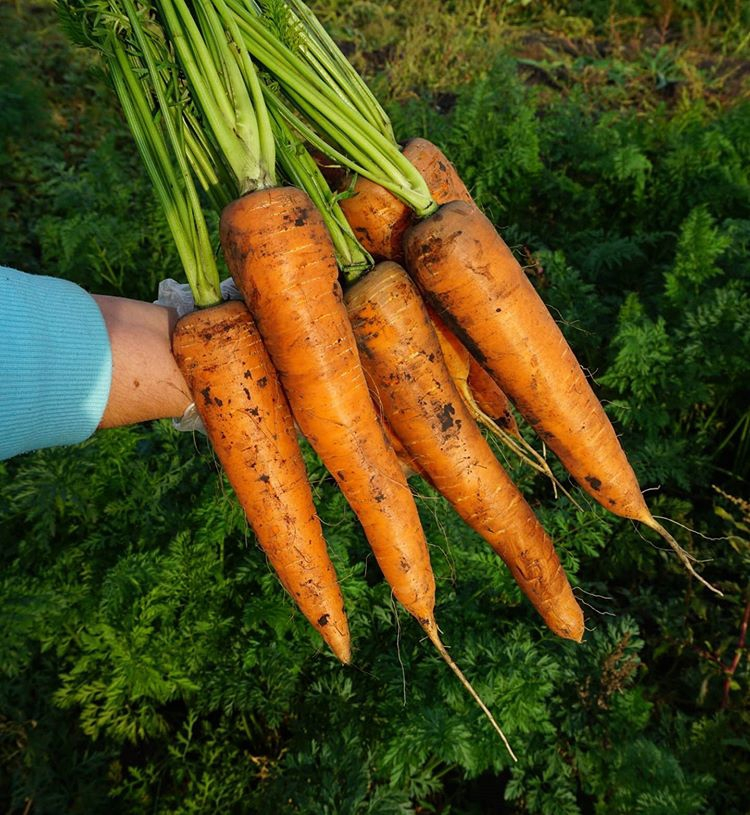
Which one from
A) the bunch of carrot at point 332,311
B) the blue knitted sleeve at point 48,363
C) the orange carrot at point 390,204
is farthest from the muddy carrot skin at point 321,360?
the blue knitted sleeve at point 48,363

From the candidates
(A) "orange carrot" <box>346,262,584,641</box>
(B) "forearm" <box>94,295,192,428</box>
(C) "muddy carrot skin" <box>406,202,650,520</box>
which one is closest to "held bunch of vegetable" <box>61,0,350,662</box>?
(B) "forearm" <box>94,295,192,428</box>

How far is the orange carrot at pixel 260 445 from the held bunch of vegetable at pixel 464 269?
0.51 meters

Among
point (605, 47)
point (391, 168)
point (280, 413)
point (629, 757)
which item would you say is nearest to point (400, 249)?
point (391, 168)

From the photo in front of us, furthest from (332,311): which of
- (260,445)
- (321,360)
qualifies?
(260,445)

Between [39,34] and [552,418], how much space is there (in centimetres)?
666

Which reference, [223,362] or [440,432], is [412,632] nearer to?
[440,432]

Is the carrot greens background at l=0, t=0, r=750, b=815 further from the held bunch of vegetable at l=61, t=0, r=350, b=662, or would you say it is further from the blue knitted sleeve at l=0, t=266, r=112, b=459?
the blue knitted sleeve at l=0, t=266, r=112, b=459

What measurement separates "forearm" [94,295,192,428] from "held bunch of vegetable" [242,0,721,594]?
67cm

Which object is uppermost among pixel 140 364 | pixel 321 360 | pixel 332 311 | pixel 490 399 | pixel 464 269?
pixel 464 269

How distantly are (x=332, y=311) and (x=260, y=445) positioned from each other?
457mm

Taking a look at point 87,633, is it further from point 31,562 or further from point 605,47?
point 605,47

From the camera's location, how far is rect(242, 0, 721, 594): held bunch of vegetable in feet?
6.17

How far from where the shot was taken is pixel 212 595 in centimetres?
262

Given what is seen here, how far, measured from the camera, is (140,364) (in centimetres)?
198
